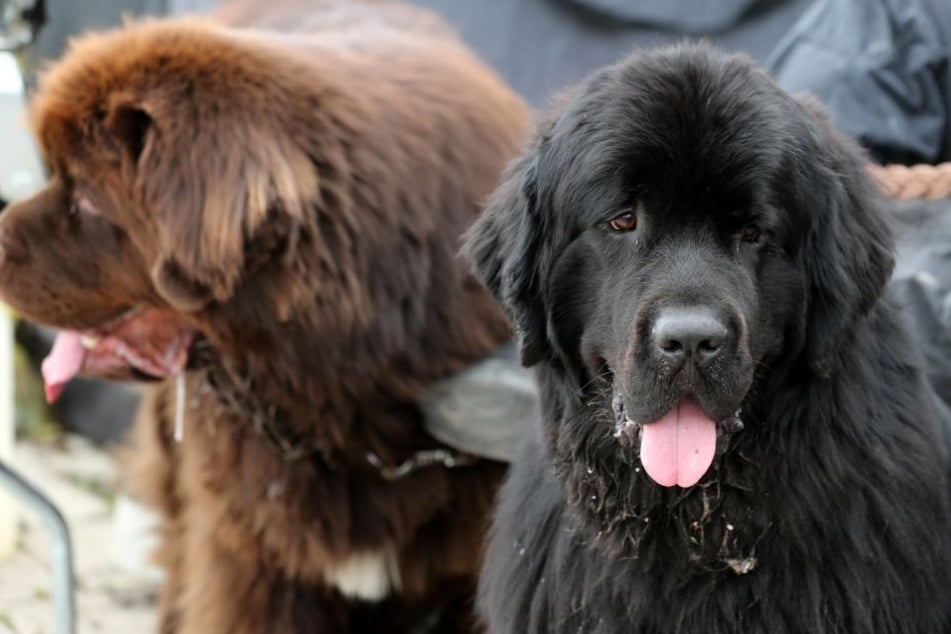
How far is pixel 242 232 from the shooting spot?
2955 millimetres

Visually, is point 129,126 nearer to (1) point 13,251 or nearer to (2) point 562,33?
(1) point 13,251

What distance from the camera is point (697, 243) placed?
2.15m

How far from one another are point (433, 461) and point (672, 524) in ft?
3.70

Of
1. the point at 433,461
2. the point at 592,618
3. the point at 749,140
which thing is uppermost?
the point at 749,140

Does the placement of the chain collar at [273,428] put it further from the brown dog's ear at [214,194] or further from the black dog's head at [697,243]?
the black dog's head at [697,243]

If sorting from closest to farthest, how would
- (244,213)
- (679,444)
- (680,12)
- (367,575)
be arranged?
(679,444) < (244,213) < (367,575) < (680,12)

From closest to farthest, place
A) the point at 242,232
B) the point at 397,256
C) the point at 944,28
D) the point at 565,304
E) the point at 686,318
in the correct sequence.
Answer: the point at 686,318 → the point at 565,304 → the point at 242,232 → the point at 397,256 → the point at 944,28

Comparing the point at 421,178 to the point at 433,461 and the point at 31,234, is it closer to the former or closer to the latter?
the point at 433,461

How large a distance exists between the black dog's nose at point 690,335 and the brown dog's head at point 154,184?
3.89ft

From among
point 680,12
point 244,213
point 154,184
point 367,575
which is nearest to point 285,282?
point 244,213

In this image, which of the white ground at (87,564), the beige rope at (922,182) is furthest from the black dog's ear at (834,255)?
the white ground at (87,564)

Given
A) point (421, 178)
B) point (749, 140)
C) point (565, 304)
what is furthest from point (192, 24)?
point (749, 140)

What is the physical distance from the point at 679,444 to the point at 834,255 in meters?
0.43

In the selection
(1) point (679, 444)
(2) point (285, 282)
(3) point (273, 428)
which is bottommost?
(3) point (273, 428)
